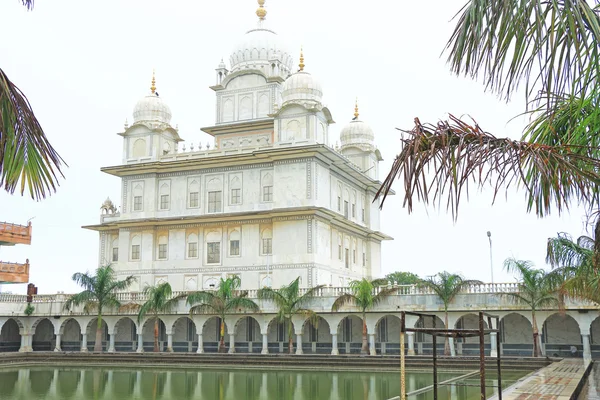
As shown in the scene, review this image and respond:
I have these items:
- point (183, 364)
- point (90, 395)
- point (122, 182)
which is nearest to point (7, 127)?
point (90, 395)

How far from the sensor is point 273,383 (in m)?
21.5

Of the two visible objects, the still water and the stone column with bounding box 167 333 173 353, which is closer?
the still water

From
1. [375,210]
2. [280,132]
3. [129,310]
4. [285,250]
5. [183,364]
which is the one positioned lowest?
[183,364]

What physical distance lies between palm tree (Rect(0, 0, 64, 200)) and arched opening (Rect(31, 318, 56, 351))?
35669mm

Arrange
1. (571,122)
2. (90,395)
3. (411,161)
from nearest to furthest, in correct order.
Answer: (411,161)
(571,122)
(90,395)

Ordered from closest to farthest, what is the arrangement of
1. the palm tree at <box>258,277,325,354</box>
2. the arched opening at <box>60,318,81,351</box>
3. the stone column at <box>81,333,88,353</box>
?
the palm tree at <box>258,277,325,354</box>, the stone column at <box>81,333,88,353</box>, the arched opening at <box>60,318,81,351</box>

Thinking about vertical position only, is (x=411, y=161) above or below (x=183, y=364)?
above

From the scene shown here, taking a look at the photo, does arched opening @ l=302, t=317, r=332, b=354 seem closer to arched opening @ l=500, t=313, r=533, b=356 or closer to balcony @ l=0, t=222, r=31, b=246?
arched opening @ l=500, t=313, r=533, b=356

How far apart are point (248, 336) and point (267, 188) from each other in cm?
773

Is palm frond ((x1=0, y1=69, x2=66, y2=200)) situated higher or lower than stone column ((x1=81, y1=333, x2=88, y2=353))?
higher

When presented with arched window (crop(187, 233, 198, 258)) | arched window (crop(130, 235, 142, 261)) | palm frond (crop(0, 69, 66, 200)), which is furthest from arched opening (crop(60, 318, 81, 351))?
palm frond (crop(0, 69, 66, 200))

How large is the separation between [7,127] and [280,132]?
3302cm

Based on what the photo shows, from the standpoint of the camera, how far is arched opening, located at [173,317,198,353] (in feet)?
117

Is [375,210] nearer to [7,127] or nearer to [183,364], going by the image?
[183,364]
